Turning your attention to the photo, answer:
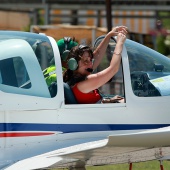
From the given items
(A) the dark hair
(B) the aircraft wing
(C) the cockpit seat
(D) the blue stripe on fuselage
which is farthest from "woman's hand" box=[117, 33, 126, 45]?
(B) the aircraft wing

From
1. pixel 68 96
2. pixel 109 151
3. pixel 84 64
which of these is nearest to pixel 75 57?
pixel 84 64

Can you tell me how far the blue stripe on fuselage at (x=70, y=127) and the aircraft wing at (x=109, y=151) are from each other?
0.20m

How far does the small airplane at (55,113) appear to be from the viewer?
6.26 m

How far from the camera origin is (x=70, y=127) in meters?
6.44

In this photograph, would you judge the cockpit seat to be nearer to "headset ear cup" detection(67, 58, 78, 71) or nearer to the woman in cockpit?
the woman in cockpit

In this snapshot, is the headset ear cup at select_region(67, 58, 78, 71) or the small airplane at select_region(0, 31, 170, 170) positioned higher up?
the headset ear cup at select_region(67, 58, 78, 71)

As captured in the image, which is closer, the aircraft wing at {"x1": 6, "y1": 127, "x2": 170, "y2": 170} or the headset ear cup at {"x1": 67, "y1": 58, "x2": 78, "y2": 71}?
the aircraft wing at {"x1": 6, "y1": 127, "x2": 170, "y2": 170}

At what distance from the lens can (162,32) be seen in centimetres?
2841

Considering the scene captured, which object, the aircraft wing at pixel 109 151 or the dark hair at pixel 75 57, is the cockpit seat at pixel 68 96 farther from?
the aircraft wing at pixel 109 151

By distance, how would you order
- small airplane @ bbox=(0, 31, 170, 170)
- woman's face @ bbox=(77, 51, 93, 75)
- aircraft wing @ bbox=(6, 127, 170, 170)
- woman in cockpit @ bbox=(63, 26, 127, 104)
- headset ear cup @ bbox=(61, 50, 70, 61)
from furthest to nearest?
headset ear cup @ bbox=(61, 50, 70, 61)
woman's face @ bbox=(77, 51, 93, 75)
woman in cockpit @ bbox=(63, 26, 127, 104)
small airplane @ bbox=(0, 31, 170, 170)
aircraft wing @ bbox=(6, 127, 170, 170)

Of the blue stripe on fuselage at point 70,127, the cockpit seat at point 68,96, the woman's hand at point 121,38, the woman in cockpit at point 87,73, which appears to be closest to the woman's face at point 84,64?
the woman in cockpit at point 87,73

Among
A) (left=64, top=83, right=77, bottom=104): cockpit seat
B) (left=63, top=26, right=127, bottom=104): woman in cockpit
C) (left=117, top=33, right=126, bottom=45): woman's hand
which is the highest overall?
(left=117, top=33, right=126, bottom=45): woman's hand

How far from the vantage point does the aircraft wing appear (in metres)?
5.63

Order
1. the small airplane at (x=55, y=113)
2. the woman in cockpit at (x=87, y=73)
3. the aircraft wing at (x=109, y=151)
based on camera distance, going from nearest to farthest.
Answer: the aircraft wing at (x=109, y=151), the small airplane at (x=55, y=113), the woman in cockpit at (x=87, y=73)
